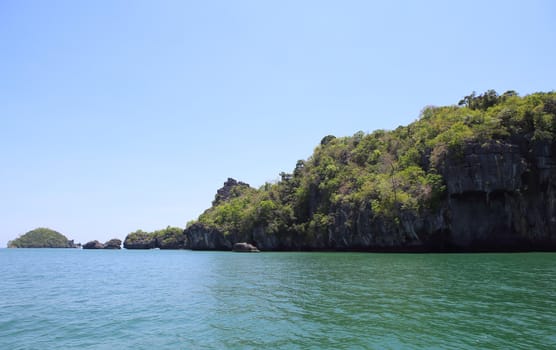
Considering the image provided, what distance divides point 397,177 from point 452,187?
10423 millimetres

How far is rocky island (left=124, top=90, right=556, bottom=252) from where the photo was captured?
4922cm

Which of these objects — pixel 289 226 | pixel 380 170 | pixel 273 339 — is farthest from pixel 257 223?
pixel 273 339

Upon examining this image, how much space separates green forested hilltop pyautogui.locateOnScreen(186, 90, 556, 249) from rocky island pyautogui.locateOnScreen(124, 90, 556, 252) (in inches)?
6.4

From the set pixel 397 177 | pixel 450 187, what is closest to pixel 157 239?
pixel 397 177

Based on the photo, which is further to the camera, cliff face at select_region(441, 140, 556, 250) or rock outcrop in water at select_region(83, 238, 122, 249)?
rock outcrop in water at select_region(83, 238, 122, 249)

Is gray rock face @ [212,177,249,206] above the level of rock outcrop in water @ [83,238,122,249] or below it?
above

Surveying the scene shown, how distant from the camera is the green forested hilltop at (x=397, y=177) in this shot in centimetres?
5012

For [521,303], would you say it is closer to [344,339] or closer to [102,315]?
[344,339]

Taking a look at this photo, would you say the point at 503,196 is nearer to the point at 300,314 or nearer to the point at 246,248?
the point at 300,314

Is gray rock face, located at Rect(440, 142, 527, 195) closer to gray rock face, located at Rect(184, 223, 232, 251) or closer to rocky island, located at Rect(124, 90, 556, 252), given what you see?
rocky island, located at Rect(124, 90, 556, 252)

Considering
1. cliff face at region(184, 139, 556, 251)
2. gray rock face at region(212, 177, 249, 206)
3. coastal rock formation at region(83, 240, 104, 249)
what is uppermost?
gray rock face at region(212, 177, 249, 206)

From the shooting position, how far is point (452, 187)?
5138 centimetres

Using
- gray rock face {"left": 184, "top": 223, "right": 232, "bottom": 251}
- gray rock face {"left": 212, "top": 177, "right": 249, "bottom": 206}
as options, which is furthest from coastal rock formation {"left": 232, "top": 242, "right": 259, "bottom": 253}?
gray rock face {"left": 212, "top": 177, "right": 249, "bottom": 206}

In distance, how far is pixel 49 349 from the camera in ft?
39.4
